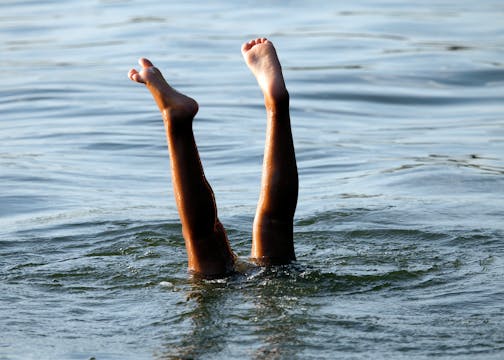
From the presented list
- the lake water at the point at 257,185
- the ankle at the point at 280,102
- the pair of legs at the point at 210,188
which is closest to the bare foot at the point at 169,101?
the pair of legs at the point at 210,188

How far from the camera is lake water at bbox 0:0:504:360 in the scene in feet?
15.3

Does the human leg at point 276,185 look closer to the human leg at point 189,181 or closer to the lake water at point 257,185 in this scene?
the lake water at point 257,185

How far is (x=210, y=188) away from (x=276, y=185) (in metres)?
0.36

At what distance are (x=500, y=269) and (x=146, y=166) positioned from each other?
3.75 m

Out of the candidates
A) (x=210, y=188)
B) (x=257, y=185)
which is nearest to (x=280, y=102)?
(x=210, y=188)

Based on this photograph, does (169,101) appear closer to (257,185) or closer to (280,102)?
(280,102)

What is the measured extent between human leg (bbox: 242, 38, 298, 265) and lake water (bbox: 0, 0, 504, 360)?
5.2 inches

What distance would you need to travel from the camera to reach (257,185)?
7988 mm

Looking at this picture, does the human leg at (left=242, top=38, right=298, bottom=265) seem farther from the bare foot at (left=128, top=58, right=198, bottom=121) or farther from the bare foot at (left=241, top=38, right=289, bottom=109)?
the bare foot at (left=128, top=58, right=198, bottom=121)

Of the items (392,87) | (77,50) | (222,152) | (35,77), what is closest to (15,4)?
(77,50)

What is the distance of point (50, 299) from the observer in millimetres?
5172

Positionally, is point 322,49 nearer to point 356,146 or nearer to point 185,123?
point 356,146

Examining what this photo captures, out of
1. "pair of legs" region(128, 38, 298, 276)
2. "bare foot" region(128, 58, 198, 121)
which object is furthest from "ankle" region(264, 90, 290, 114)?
"bare foot" region(128, 58, 198, 121)

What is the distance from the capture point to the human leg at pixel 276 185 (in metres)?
5.21
